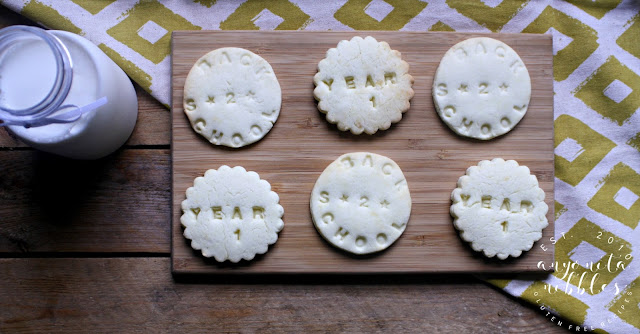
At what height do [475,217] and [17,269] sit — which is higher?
[475,217]

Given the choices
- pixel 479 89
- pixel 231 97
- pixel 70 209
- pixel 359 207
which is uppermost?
pixel 479 89

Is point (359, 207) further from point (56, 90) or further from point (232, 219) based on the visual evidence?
point (56, 90)

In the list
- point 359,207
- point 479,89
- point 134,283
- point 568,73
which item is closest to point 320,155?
point 359,207

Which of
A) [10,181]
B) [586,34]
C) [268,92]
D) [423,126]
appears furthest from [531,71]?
[10,181]

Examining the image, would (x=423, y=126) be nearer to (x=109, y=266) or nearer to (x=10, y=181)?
(x=109, y=266)

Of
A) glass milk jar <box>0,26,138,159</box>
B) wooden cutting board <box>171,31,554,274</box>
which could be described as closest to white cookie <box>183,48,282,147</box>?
wooden cutting board <box>171,31,554,274</box>

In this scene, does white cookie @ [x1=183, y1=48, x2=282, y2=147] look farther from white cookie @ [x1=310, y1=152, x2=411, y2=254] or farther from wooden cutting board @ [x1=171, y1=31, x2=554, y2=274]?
white cookie @ [x1=310, y1=152, x2=411, y2=254]
